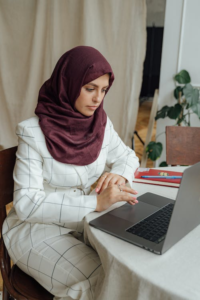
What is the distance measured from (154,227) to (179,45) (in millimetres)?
2357

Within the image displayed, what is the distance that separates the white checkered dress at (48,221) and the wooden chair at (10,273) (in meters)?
0.04

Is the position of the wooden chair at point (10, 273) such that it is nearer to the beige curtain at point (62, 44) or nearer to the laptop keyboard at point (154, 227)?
the laptop keyboard at point (154, 227)

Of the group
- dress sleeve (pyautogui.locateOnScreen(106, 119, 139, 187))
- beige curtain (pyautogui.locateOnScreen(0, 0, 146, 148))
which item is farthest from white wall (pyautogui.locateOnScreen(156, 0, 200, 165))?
dress sleeve (pyautogui.locateOnScreen(106, 119, 139, 187))

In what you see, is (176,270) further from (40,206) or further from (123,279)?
(40,206)

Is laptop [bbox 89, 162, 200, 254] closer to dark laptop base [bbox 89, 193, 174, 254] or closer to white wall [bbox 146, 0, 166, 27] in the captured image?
dark laptop base [bbox 89, 193, 174, 254]

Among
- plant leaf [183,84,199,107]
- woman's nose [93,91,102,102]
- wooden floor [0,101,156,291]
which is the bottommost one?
wooden floor [0,101,156,291]

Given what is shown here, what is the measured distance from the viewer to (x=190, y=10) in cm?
284

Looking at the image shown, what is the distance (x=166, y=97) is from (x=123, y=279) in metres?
2.51

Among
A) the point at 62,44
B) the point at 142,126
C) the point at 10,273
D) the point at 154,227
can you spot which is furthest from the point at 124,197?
the point at 142,126

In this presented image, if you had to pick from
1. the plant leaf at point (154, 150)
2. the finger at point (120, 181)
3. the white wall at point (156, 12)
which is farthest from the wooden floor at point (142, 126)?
the finger at point (120, 181)

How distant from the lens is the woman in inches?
42.3

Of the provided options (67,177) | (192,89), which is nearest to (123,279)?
(67,177)

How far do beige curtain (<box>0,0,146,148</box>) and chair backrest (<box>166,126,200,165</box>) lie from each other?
4.95ft

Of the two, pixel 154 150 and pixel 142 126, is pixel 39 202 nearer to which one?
pixel 154 150
